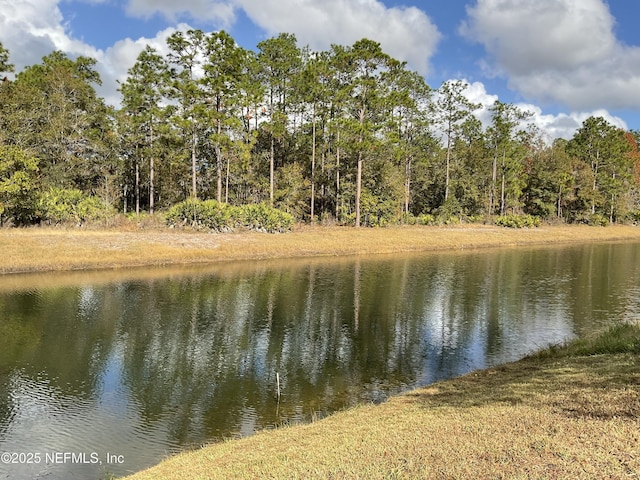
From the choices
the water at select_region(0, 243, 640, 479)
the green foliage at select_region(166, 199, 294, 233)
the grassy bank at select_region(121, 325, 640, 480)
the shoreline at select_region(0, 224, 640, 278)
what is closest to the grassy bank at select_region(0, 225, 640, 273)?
the shoreline at select_region(0, 224, 640, 278)

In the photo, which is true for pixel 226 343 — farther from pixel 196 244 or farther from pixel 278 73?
pixel 278 73

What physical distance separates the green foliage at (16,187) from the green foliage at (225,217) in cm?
1046

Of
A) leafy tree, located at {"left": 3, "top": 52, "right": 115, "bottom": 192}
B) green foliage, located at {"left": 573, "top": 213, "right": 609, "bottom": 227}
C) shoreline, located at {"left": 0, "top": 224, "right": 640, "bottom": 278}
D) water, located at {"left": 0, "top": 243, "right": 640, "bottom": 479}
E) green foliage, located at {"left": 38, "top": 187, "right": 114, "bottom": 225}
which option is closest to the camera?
water, located at {"left": 0, "top": 243, "right": 640, "bottom": 479}

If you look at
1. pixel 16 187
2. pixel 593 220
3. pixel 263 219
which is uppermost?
pixel 16 187

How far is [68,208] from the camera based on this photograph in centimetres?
3875

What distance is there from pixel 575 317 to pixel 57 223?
37.2 meters

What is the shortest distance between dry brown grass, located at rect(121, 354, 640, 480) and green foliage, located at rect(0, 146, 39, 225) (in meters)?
33.2

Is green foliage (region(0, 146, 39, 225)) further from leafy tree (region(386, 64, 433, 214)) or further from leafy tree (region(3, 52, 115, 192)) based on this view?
leafy tree (region(386, 64, 433, 214))

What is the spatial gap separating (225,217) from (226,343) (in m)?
26.2

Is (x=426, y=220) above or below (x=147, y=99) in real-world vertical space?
below

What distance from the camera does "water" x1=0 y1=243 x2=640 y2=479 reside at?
10.2 meters

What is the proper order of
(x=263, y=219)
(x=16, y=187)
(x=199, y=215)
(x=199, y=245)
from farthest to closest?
(x=263, y=219), (x=199, y=215), (x=199, y=245), (x=16, y=187)

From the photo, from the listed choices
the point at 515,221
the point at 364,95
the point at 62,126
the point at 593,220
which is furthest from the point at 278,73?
the point at 593,220

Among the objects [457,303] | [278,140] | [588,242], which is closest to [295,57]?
[278,140]
